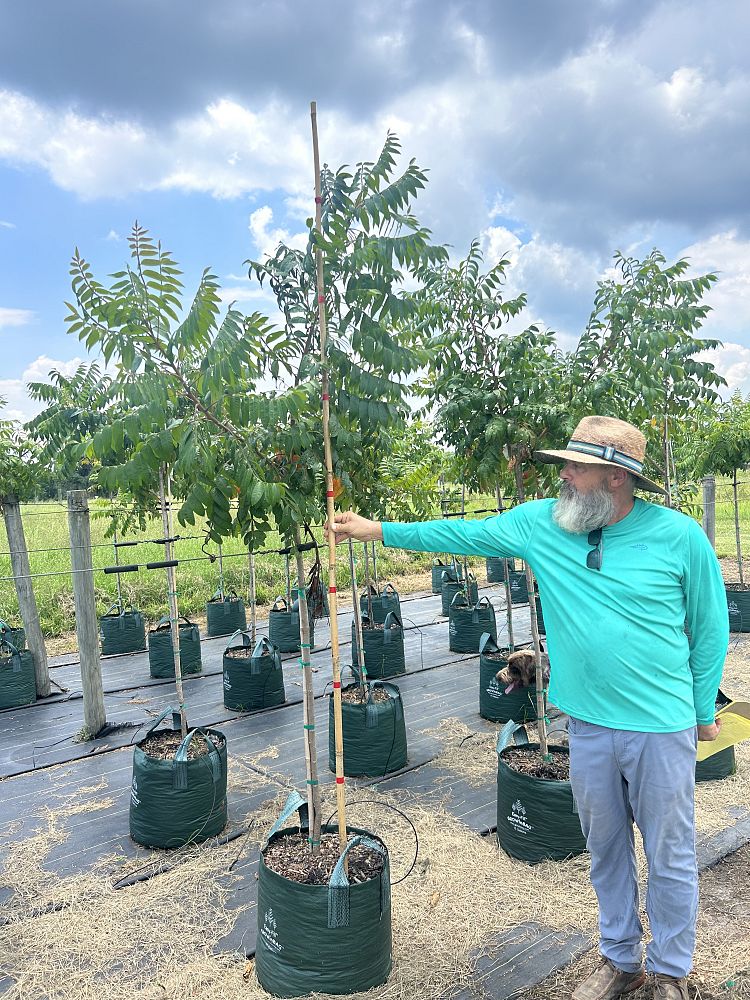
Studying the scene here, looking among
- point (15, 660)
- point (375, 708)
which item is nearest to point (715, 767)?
point (375, 708)

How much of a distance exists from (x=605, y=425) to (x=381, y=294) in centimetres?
133

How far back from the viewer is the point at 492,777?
545cm

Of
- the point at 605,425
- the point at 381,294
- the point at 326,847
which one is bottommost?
the point at 326,847

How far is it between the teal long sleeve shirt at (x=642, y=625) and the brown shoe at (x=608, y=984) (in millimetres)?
1147

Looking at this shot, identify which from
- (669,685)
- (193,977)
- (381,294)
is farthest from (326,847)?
(381,294)

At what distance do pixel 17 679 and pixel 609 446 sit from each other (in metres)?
7.32

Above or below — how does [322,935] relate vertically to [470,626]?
above

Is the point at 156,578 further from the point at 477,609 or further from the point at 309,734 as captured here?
the point at 309,734

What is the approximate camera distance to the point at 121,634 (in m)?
9.98

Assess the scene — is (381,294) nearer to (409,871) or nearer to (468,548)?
(468,548)

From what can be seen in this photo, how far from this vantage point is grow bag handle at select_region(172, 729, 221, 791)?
174 inches

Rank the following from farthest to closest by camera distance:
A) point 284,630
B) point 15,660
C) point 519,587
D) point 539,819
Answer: point 519,587
point 284,630
point 15,660
point 539,819

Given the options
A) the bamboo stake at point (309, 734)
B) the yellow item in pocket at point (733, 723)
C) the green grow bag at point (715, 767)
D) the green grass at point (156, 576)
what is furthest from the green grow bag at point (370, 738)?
the green grass at point (156, 576)

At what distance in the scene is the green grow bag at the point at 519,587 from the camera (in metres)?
12.2
